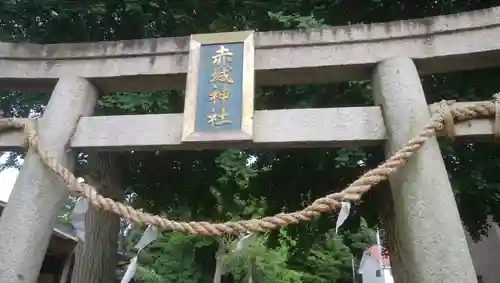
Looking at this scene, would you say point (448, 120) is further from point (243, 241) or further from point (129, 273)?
point (129, 273)

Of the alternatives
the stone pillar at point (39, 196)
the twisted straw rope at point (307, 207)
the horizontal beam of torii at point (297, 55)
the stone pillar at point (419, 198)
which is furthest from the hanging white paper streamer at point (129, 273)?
the stone pillar at point (419, 198)

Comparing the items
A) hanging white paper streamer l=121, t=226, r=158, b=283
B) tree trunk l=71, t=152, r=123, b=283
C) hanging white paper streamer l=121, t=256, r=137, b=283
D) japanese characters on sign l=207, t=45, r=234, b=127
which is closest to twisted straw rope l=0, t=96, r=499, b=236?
hanging white paper streamer l=121, t=226, r=158, b=283

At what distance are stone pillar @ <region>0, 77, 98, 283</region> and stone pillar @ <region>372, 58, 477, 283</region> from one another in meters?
2.26

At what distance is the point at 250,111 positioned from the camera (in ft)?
10.5

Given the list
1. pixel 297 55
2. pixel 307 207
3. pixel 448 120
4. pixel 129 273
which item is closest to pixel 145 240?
pixel 129 273

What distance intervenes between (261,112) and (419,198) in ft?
3.87

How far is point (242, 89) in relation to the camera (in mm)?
3312

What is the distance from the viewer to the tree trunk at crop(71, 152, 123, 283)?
5047mm

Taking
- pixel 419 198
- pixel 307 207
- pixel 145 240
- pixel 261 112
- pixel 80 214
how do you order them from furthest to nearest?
pixel 261 112 < pixel 80 214 < pixel 145 240 < pixel 419 198 < pixel 307 207

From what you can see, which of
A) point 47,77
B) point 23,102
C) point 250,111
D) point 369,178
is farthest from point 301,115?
point 23,102

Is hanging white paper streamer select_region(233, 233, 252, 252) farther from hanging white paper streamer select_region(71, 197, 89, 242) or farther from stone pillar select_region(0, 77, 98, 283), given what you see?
stone pillar select_region(0, 77, 98, 283)

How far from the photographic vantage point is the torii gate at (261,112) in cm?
295

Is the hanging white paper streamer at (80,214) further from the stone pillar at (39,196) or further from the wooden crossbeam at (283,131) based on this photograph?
Answer: the wooden crossbeam at (283,131)

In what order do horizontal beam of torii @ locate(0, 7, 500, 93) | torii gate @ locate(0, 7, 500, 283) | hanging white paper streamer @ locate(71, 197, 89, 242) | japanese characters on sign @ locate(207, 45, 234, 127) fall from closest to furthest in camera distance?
1. torii gate @ locate(0, 7, 500, 283)
2. hanging white paper streamer @ locate(71, 197, 89, 242)
3. japanese characters on sign @ locate(207, 45, 234, 127)
4. horizontal beam of torii @ locate(0, 7, 500, 93)
